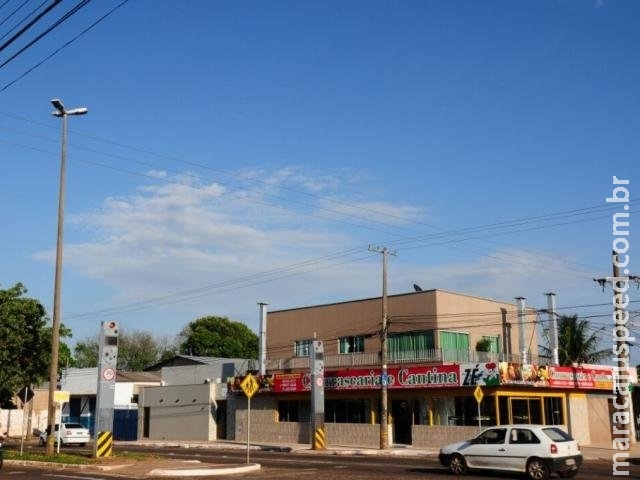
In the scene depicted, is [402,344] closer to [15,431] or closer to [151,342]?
[15,431]

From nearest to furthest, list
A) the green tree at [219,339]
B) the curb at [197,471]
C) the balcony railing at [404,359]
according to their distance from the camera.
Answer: the curb at [197,471] → the balcony railing at [404,359] → the green tree at [219,339]

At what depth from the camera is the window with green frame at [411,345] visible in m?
42.4

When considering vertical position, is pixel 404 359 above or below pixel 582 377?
above

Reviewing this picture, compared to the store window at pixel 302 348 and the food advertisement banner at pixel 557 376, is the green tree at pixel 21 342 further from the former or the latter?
the food advertisement banner at pixel 557 376

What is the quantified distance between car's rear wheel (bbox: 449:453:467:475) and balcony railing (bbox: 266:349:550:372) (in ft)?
61.4

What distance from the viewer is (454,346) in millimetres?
42969

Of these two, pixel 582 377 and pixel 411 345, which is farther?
pixel 411 345

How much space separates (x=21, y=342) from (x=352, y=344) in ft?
64.2

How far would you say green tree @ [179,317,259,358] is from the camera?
94.1 meters

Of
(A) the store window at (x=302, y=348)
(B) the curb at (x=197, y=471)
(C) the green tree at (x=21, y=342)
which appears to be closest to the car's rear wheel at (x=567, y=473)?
(B) the curb at (x=197, y=471)

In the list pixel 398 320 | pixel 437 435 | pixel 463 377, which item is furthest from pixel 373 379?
pixel 463 377

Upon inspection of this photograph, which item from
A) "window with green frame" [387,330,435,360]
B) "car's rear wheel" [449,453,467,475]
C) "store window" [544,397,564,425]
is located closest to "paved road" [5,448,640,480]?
"car's rear wheel" [449,453,467,475]

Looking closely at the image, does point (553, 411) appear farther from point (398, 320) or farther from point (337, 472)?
point (337, 472)

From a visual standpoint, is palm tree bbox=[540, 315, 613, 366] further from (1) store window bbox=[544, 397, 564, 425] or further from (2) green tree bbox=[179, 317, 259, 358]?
(2) green tree bbox=[179, 317, 259, 358]
